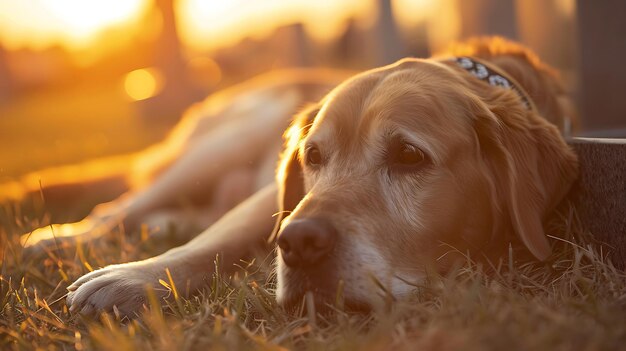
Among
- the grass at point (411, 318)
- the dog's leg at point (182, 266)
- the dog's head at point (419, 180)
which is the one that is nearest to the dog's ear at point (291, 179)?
the dog's leg at point (182, 266)

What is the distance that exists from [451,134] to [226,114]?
383 centimetres

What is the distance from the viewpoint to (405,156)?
2.82 m

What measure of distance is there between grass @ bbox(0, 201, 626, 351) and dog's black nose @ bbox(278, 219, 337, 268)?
0.21 metres

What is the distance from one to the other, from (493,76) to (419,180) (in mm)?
1043

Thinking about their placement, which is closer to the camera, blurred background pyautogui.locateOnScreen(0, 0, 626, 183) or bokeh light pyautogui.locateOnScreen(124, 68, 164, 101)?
blurred background pyautogui.locateOnScreen(0, 0, 626, 183)

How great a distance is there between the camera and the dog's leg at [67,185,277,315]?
2762 mm

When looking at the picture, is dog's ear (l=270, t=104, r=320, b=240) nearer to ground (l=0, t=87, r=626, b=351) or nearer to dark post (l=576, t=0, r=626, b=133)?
ground (l=0, t=87, r=626, b=351)

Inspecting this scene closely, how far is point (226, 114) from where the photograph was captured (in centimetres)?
637

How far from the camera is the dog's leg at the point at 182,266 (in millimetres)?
2762

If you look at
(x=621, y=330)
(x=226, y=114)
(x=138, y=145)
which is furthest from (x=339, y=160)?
(x=138, y=145)

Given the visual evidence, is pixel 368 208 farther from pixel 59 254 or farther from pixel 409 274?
pixel 59 254

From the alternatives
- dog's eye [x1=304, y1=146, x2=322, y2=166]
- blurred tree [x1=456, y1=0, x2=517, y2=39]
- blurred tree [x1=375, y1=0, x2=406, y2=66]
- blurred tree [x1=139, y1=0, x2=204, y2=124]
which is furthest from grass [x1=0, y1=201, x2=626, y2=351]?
blurred tree [x1=139, y1=0, x2=204, y2=124]

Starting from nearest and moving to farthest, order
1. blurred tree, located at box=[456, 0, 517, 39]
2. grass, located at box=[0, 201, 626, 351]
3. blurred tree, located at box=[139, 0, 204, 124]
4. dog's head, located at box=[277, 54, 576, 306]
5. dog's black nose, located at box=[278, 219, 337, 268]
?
grass, located at box=[0, 201, 626, 351] < dog's black nose, located at box=[278, 219, 337, 268] < dog's head, located at box=[277, 54, 576, 306] < blurred tree, located at box=[456, 0, 517, 39] < blurred tree, located at box=[139, 0, 204, 124]

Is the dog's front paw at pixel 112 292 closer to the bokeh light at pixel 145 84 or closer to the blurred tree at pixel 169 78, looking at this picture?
the blurred tree at pixel 169 78
